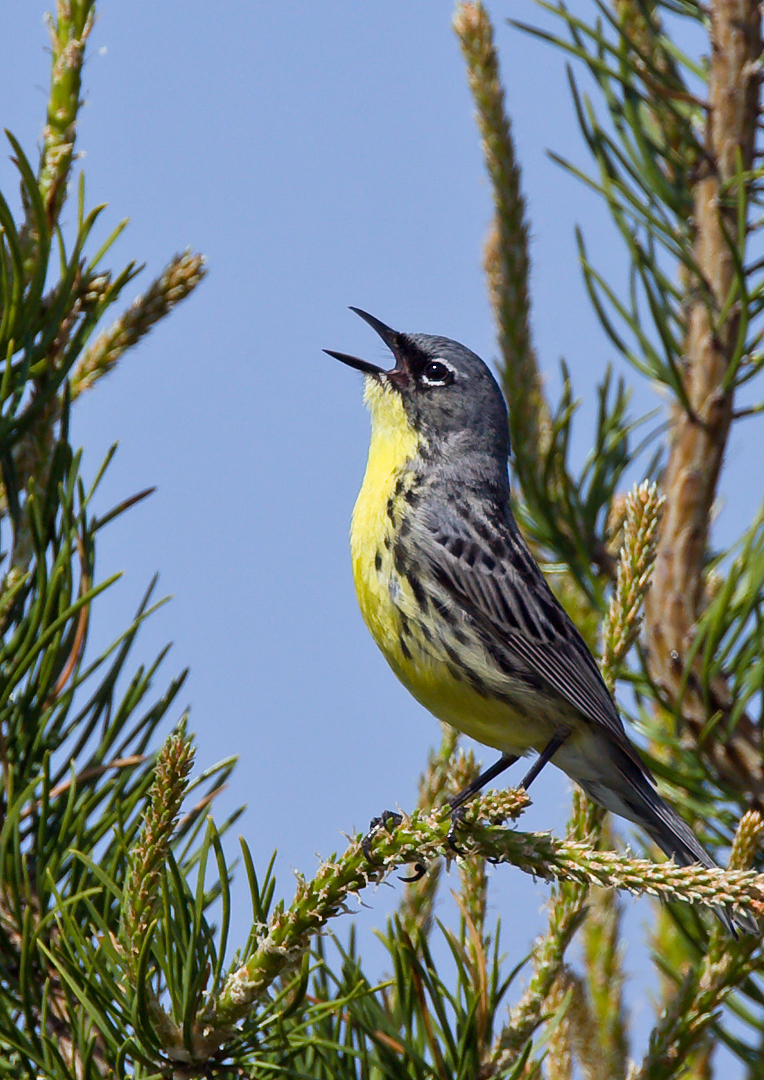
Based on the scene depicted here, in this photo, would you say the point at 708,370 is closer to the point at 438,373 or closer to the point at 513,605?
the point at 513,605

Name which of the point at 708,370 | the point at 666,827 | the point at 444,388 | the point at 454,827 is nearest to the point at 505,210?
the point at 708,370

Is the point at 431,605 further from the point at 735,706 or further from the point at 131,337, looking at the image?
the point at 131,337

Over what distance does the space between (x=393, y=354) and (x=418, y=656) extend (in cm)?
173

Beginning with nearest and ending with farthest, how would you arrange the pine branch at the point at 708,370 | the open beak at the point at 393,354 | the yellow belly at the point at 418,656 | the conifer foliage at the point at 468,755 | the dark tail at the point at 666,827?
the conifer foliage at the point at 468,755, the pine branch at the point at 708,370, the dark tail at the point at 666,827, the yellow belly at the point at 418,656, the open beak at the point at 393,354

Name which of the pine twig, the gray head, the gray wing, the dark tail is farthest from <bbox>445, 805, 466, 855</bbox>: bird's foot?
the gray head

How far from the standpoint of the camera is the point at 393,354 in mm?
4754

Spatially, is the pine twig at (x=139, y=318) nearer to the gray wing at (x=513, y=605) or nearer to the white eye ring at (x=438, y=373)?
the gray wing at (x=513, y=605)

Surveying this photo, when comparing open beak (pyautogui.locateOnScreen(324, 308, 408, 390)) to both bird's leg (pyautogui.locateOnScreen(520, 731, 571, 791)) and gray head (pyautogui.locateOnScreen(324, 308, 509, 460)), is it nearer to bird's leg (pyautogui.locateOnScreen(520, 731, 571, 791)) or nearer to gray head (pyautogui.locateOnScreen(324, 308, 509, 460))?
gray head (pyautogui.locateOnScreen(324, 308, 509, 460))

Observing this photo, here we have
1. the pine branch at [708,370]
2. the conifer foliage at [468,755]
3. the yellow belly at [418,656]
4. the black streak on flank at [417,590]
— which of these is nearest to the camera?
the conifer foliage at [468,755]

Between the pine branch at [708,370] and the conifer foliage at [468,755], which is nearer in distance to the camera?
the conifer foliage at [468,755]

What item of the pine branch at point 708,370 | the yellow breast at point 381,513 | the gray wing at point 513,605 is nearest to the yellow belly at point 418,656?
the yellow breast at point 381,513

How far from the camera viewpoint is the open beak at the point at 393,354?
4.50m

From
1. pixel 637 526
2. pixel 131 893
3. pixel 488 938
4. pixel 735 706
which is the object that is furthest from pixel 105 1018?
pixel 735 706

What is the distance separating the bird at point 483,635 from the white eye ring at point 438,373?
1.69 ft
